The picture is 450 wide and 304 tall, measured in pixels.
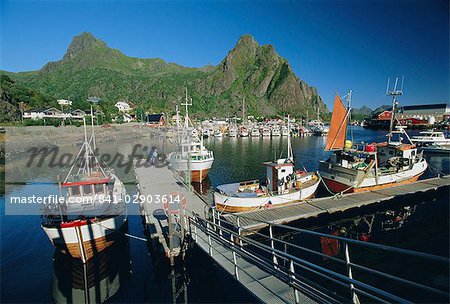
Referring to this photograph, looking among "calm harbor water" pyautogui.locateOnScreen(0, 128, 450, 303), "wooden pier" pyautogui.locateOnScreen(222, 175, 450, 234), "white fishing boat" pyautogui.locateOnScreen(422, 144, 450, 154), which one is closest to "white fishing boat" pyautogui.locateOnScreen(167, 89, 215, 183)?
"calm harbor water" pyautogui.locateOnScreen(0, 128, 450, 303)

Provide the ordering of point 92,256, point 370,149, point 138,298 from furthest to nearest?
point 370,149 → point 92,256 → point 138,298

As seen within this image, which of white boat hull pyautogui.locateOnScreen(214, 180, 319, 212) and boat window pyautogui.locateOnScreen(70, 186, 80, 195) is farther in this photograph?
→ white boat hull pyautogui.locateOnScreen(214, 180, 319, 212)

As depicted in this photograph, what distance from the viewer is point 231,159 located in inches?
1914

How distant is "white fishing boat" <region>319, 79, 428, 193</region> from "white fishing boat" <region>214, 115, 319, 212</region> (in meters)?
3.41

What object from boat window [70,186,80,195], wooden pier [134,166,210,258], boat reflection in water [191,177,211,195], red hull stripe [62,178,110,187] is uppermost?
red hull stripe [62,178,110,187]

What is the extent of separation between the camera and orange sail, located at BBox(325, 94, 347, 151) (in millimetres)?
28000

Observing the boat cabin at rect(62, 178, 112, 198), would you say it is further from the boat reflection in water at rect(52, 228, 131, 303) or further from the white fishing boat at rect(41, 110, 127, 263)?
the boat reflection in water at rect(52, 228, 131, 303)

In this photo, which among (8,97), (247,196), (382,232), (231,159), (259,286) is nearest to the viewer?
(259,286)

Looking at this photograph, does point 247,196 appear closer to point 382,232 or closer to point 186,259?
point 186,259

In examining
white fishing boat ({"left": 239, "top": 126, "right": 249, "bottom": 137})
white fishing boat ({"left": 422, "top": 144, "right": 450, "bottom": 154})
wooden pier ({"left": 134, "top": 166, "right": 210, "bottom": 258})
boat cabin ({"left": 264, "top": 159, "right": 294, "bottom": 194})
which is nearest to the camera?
wooden pier ({"left": 134, "top": 166, "right": 210, "bottom": 258})

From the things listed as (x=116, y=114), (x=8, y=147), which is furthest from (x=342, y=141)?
(x=116, y=114)

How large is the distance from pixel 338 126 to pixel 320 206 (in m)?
13.5

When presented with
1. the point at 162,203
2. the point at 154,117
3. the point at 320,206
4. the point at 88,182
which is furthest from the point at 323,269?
the point at 154,117

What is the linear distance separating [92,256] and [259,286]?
36.6ft
